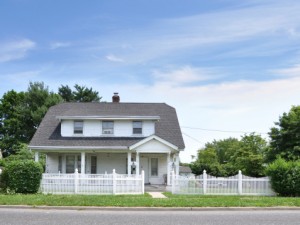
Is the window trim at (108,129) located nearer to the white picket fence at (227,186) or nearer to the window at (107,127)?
the window at (107,127)

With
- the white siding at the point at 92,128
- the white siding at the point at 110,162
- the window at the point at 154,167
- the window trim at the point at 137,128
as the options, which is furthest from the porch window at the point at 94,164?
the window at the point at 154,167

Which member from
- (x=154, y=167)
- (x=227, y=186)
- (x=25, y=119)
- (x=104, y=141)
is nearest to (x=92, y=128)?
(x=104, y=141)

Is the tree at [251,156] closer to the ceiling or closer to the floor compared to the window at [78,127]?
closer to the floor

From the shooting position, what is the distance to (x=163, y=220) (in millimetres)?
12164

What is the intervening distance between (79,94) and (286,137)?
35185 millimetres

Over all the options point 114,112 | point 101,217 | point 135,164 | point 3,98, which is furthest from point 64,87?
point 101,217

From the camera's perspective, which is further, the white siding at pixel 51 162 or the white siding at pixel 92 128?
the white siding at pixel 51 162

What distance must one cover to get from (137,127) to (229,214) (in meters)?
17.7

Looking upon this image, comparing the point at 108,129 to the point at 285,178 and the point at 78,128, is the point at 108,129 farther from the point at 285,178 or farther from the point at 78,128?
the point at 285,178

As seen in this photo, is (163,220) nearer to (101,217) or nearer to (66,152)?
(101,217)

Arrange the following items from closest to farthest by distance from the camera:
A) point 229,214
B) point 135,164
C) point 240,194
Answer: point 229,214 < point 240,194 < point 135,164

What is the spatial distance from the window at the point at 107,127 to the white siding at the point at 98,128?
0.24 metres

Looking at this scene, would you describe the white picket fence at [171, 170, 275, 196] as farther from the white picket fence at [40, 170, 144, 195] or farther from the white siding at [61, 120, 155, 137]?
the white siding at [61, 120, 155, 137]

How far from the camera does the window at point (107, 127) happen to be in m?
30.9
